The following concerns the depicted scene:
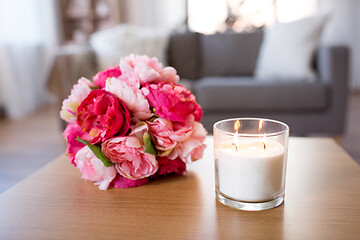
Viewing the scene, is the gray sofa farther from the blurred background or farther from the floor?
the blurred background

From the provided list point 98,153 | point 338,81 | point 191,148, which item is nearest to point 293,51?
point 338,81

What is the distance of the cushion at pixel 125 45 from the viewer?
2.32 m

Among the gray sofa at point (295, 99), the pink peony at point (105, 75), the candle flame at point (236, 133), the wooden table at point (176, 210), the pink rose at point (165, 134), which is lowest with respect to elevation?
the gray sofa at point (295, 99)

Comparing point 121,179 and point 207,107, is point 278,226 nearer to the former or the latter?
point 121,179

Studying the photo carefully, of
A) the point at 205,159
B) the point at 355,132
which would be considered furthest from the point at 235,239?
the point at 355,132

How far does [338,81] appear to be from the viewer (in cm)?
199

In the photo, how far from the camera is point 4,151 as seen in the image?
2207 mm

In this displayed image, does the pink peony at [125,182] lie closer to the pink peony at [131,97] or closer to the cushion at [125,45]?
the pink peony at [131,97]

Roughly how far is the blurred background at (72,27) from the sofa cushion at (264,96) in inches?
21.8

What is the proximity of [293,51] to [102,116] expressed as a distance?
193 centimetres

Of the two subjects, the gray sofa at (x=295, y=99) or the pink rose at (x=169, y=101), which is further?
the gray sofa at (x=295, y=99)

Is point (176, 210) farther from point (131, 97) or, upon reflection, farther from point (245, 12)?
point (245, 12)

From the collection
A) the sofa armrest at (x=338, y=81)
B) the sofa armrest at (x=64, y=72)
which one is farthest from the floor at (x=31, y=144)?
the sofa armrest at (x=64, y=72)

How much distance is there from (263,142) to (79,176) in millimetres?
418
